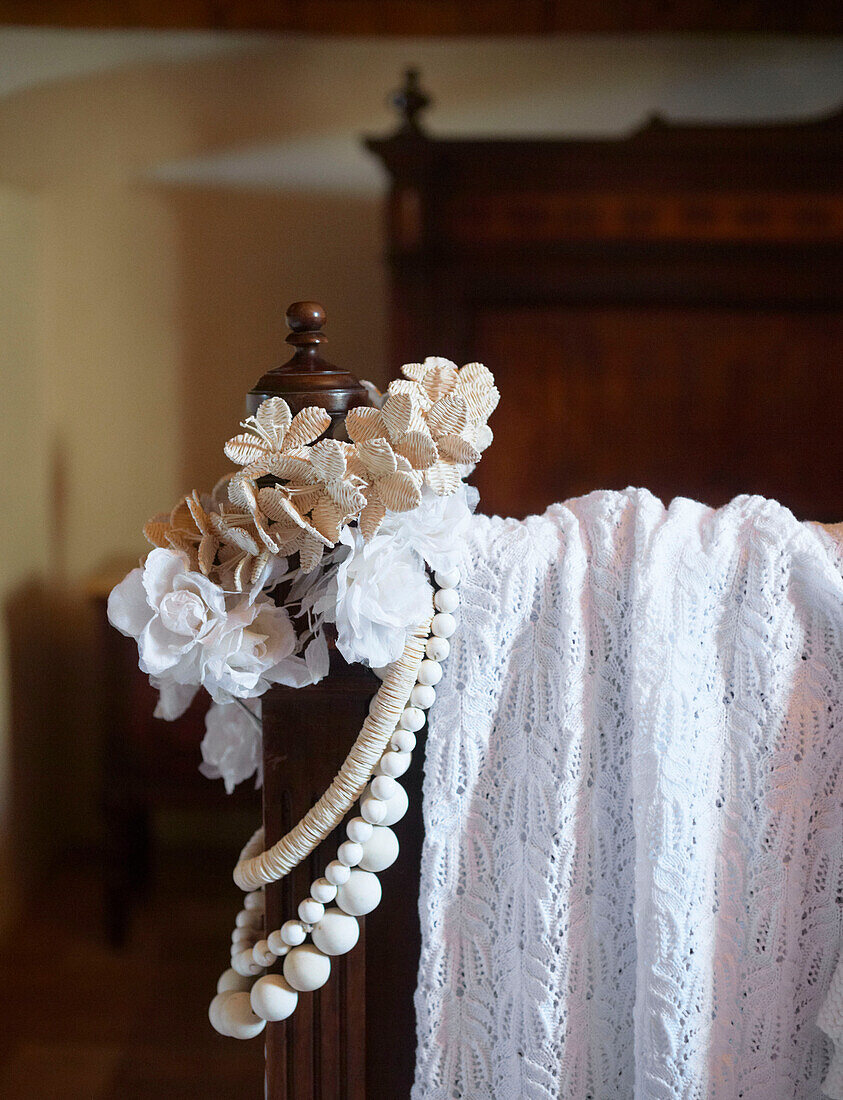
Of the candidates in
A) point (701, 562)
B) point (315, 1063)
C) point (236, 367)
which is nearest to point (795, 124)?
point (236, 367)

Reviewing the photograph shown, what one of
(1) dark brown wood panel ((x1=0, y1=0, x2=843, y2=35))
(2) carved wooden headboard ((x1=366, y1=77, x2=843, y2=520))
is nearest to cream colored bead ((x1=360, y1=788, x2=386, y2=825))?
(2) carved wooden headboard ((x1=366, y1=77, x2=843, y2=520))

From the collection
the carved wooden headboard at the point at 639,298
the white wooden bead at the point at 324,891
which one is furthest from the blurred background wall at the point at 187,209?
the white wooden bead at the point at 324,891

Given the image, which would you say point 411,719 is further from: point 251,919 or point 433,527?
point 251,919

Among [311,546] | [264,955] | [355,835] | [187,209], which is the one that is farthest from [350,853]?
[187,209]

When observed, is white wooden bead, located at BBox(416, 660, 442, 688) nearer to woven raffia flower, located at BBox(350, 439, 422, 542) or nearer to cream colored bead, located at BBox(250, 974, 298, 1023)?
woven raffia flower, located at BBox(350, 439, 422, 542)

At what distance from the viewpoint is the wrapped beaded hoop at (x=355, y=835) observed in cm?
70

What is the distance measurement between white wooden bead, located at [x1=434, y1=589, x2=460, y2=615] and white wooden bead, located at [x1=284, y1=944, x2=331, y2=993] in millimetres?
281

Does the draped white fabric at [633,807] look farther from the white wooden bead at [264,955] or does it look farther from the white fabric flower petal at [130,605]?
the white fabric flower petal at [130,605]

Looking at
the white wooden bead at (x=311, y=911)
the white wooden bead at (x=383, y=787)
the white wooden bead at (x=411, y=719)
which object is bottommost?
the white wooden bead at (x=311, y=911)

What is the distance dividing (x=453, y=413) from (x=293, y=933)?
41cm

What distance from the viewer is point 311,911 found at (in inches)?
28.4

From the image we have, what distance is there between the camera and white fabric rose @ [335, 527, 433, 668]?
65cm

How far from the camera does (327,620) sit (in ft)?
2.24

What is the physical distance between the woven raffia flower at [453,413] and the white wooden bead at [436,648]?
11 cm
